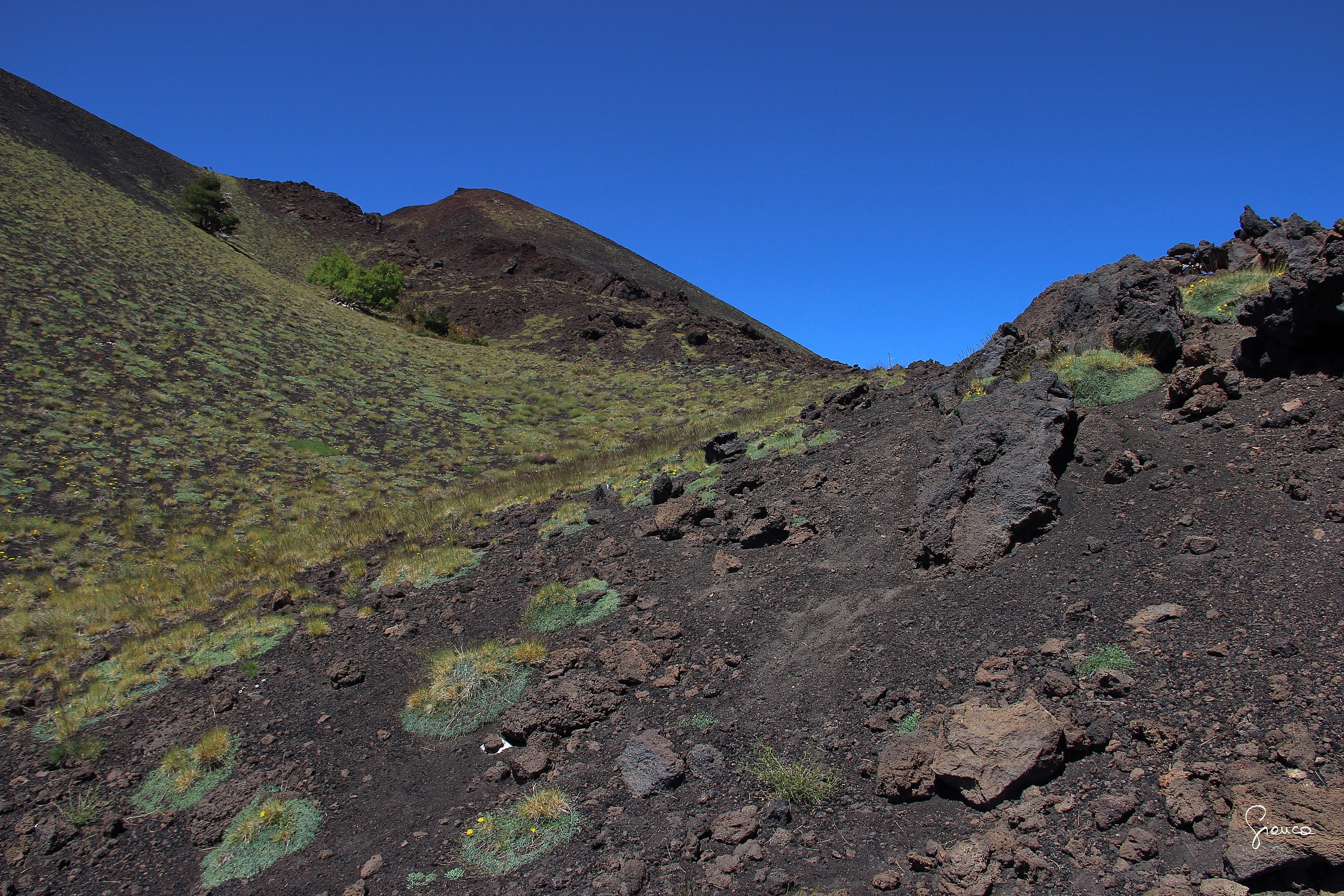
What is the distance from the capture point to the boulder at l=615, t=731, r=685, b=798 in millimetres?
5023

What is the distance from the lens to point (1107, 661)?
15.4 ft

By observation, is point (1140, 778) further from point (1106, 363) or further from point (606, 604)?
point (1106, 363)

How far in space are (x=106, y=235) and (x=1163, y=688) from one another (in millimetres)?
31745

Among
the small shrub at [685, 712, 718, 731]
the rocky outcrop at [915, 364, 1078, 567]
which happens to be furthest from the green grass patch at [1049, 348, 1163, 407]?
the small shrub at [685, 712, 718, 731]

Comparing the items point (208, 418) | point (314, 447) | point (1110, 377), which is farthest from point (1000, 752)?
point (208, 418)

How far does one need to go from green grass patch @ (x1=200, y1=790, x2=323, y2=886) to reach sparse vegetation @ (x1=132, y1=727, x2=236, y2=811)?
0.65 metres

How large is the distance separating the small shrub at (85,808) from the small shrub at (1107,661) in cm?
755

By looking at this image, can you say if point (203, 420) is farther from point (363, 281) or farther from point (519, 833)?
point (363, 281)

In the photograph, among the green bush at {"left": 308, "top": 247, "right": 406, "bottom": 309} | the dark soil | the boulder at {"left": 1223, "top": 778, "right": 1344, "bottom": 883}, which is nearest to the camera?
the boulder at {"left": 1223, "top": 778, "right": 1344, "bottom": 883}

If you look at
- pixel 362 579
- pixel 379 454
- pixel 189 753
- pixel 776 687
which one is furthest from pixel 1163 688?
pixel 379 454

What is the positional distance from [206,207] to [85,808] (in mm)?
41832

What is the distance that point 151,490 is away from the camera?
41.6ft

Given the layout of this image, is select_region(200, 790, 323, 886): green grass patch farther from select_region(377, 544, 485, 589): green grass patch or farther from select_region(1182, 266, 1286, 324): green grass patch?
select_region(1182, 266, 1286, 324): green grass patch

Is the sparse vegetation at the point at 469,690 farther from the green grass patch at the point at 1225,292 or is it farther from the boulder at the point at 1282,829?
the green grass patch at the point at 1225,292
